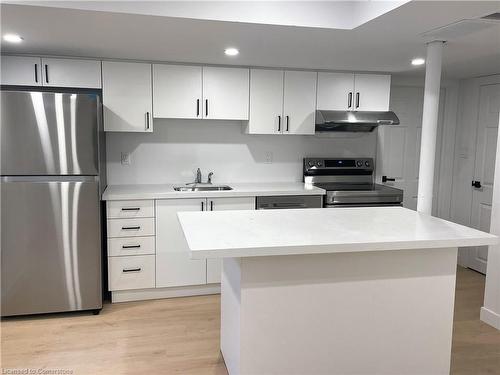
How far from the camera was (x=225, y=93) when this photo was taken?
3.93m

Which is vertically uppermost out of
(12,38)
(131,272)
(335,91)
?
(12,38)

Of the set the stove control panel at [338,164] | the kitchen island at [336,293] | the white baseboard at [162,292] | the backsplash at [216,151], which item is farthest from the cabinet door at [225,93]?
the kitchen island at [336,293]

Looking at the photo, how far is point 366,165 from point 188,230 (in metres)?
2.91

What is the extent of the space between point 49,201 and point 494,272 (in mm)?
3422

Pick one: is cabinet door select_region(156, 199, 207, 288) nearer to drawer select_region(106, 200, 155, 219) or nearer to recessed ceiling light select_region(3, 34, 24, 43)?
drawer select_region(106, 200, 155, 219)

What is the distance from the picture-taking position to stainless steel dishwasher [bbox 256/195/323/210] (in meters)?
3.89

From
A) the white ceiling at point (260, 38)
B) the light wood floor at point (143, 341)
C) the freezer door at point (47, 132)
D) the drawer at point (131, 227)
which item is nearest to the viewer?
the white ceiling at point (260, 38)

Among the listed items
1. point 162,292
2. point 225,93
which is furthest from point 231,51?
point 162,292

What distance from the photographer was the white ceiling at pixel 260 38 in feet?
7.68

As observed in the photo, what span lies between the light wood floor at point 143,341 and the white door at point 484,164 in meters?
1.12

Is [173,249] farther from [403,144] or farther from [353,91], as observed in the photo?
[403,144]

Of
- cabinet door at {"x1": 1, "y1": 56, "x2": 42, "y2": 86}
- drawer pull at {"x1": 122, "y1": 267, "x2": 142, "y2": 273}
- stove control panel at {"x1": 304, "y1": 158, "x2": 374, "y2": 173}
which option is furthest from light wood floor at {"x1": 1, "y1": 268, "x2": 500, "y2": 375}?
cabinet door at {"x1": 1, "y1": 56, "x2": 42, "y2": 86}

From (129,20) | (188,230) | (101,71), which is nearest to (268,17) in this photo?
(129,20)

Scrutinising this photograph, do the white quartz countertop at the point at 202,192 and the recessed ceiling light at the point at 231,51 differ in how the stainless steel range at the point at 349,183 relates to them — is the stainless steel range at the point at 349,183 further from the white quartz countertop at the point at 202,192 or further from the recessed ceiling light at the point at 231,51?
the recessed ceiling light at the point at 231,51
